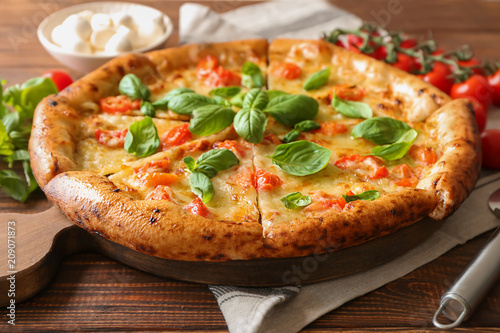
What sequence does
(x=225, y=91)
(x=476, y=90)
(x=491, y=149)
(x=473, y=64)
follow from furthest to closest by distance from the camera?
(x=473, y=64) → (x=476, y=90) → (x=225, y=91) → (x=491, y=149)

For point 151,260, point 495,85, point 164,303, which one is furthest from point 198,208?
point 495,85

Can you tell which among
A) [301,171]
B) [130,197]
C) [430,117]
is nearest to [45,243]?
[130,197]

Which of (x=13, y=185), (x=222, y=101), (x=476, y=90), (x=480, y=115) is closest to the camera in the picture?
(x=13, y=185)

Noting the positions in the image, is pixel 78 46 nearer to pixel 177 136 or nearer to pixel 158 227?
pixel 177 136

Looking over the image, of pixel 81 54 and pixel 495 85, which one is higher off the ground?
pixel 81 54

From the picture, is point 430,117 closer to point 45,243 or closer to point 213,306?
point 213,306

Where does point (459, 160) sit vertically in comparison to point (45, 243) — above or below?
above

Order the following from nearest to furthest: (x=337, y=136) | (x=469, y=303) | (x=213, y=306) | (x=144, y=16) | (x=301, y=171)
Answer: (x=469, y=303) < (x=213, y=306) < (x=301, y=171) < (x=337, y=136) < (x=144, y=16)
